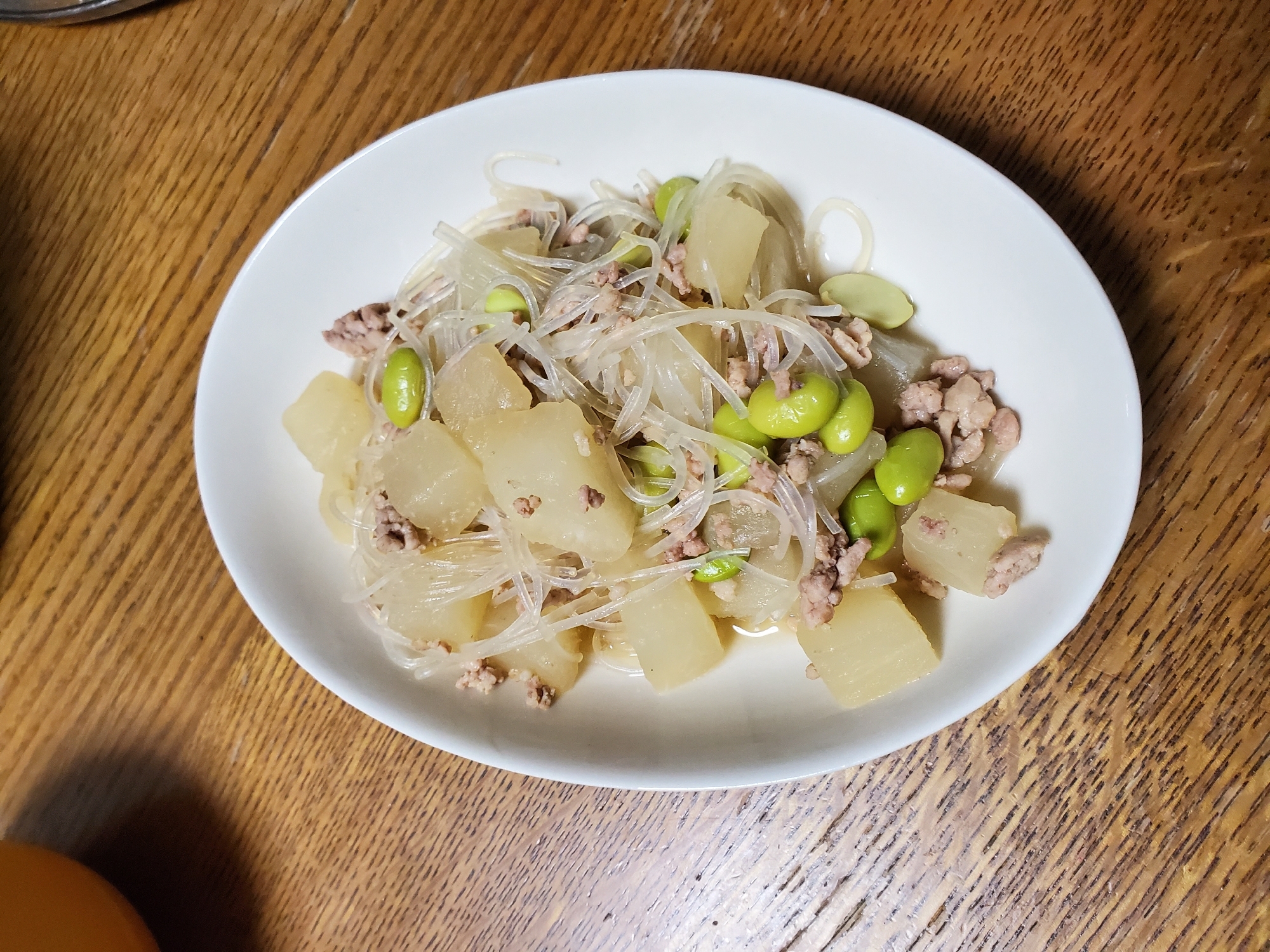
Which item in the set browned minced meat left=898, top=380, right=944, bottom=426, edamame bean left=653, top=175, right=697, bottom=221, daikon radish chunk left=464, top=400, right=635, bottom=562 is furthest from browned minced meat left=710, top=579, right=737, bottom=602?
edamame bean left=653, top=175, right=697, bottom=221

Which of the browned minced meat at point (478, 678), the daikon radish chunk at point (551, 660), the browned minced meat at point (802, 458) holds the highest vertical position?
the browned minced meat at point (802, 458)

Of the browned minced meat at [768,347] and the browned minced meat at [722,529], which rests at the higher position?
the browned minced meat at [768,347]

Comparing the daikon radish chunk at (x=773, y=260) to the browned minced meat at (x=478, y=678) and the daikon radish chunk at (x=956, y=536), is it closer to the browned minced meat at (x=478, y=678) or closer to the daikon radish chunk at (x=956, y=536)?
the daikon radish chunk at (x=956, y=536)

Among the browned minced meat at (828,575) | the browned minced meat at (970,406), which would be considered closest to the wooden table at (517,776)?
the browned minced meat at (970,406)

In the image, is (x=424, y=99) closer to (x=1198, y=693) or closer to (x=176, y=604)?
(x=176, y=604)

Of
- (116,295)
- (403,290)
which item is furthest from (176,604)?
(403,290)

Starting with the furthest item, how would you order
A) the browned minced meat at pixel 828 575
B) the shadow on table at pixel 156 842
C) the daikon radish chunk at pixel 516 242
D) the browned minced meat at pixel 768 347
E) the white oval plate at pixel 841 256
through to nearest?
the shadow on table at pixel 156 842, the daikon radish chunk at pixel 516 242, the browned minced meat at pixel 768 347, the browned minced meat at pixel 828 575, the white oval plate at pixel 841 256

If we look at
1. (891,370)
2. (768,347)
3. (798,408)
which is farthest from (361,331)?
(891,370)

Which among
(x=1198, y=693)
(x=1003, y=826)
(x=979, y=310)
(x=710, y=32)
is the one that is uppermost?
(x=710, y=32)
